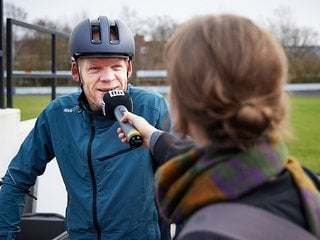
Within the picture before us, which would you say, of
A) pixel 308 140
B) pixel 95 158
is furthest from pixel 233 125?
pixel 308 140

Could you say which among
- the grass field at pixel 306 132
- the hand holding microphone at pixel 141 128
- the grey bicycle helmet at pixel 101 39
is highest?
the grey bicycle helmet at pixel 101 39

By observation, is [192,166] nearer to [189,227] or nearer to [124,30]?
[189,227]

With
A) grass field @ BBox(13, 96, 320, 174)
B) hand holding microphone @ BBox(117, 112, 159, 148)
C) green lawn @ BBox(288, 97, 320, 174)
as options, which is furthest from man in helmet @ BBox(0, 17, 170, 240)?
green lawn @ BBox(288, 97, 320, 174)

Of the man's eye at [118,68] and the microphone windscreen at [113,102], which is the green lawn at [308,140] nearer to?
the man's eye at [118,68]

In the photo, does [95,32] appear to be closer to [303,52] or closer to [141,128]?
[141,128]

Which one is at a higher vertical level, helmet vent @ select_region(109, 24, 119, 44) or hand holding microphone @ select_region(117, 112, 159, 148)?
helmet vent @ select_region(109, 24, 119, 44)

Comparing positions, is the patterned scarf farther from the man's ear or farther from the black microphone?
the man's ear

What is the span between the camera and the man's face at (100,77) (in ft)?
7.75

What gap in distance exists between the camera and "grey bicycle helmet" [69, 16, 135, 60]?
238 cm

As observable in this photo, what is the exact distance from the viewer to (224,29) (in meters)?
1.11

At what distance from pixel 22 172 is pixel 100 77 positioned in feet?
1.92

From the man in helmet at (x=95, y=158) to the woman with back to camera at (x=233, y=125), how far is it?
1.06 metres

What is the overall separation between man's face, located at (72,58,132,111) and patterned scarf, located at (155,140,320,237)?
124cm

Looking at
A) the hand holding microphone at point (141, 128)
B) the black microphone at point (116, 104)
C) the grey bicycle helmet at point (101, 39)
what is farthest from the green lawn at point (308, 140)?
the hand holding microphone at point (141, 128)
